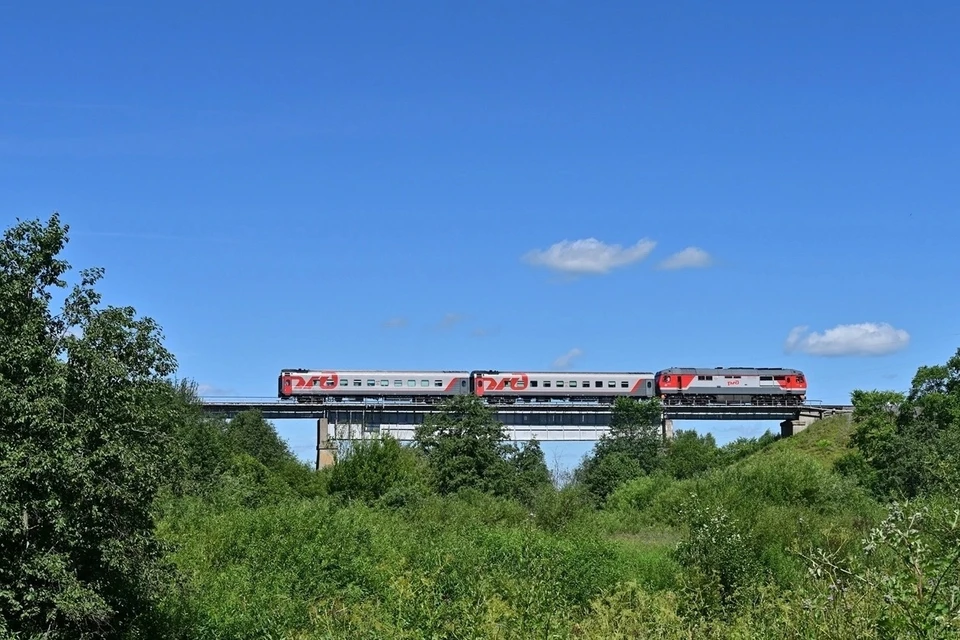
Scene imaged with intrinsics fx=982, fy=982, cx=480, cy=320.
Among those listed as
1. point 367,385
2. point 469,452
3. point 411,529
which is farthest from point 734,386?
point 411,529

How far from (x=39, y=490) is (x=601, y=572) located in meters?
17.9

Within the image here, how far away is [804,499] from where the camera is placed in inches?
1745

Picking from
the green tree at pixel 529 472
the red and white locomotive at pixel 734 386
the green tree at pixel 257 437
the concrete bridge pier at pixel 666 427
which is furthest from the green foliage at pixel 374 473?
the red and white locomotive at pixel 734 386

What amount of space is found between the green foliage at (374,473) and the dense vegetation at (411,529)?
0.11 m

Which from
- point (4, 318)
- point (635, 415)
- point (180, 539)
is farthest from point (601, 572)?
point (635, 415)

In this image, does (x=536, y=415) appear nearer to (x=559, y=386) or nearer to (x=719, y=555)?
(x=559, y=386)

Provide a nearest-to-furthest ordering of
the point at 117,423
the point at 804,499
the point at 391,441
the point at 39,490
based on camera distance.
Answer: the point at 39,490
the point at 117,423
the point at 804,499
the point at 391,441

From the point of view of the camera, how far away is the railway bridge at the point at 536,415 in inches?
3002

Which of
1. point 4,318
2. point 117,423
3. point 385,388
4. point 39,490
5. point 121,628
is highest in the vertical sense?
point 385,388

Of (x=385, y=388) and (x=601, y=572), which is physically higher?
(x=385, y=388)

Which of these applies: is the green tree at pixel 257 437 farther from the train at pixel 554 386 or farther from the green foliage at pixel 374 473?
the green foliage at pixel 374 473

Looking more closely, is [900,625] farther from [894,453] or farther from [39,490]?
[894,453]

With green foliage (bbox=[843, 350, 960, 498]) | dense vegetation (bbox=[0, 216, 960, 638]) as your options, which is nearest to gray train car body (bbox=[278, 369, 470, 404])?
dense vegetation (bbox=[0, 216, 960, 638])

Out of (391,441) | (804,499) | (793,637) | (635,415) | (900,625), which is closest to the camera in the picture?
(900,625)
